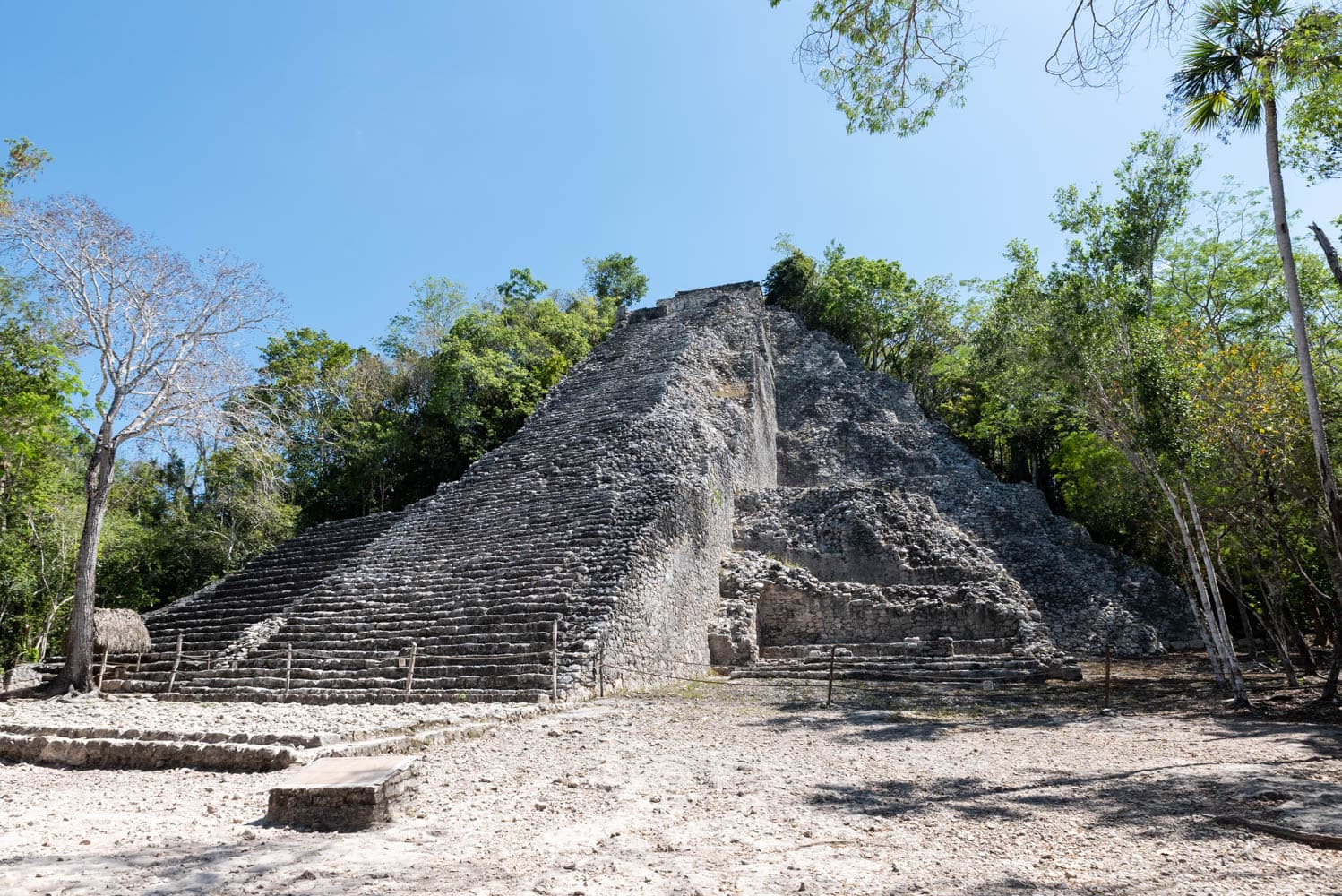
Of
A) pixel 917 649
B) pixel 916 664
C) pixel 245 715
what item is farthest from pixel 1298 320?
pixel 245 715

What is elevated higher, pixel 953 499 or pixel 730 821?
pixel 953 499

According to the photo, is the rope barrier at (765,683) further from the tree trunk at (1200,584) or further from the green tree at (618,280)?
the green tree at (618,280)

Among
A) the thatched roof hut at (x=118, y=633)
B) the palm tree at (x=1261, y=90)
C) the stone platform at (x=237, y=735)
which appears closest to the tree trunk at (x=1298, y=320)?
the palm tree at (x=1261, y=90)

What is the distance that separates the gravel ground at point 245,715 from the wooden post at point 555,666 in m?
0.49

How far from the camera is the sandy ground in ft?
10.8

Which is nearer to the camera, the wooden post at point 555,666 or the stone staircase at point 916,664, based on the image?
the wooden post at point 555,666

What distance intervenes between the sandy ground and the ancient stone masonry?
344 cm

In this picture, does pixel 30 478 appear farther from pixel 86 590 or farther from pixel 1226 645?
pixel 1226 645

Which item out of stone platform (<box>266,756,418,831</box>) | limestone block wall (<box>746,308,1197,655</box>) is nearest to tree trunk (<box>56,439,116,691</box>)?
stone platform (<box>266,756,418,831</box>)

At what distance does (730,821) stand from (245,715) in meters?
6.27

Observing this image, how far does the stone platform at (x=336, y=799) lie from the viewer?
408cm

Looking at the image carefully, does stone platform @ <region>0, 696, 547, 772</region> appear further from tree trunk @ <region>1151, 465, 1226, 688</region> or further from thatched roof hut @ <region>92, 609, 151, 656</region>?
tree trunk @ <region>1151, 465, 1226, 688</region>

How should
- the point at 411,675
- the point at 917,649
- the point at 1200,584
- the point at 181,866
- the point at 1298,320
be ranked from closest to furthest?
the point at 181,866 → the point at 1298,320 → the point at 411,675 → the point at 1200,584 → the point at 917,649

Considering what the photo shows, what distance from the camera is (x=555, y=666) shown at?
354 inches
